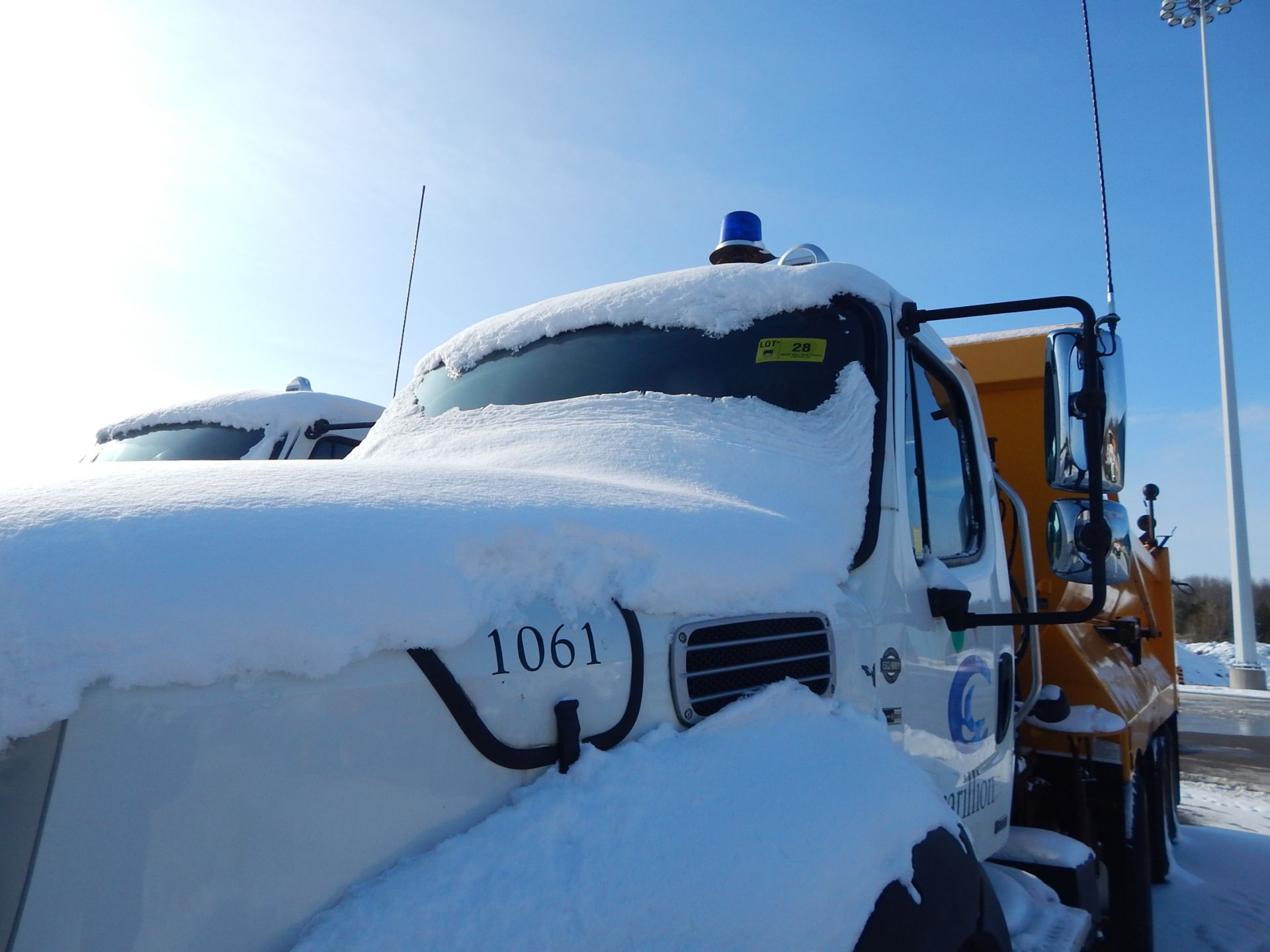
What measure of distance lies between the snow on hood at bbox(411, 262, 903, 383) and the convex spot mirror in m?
0.43

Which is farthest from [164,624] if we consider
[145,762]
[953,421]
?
[953,421]

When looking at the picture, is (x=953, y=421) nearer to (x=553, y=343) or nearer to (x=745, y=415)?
(x=745, y=415)

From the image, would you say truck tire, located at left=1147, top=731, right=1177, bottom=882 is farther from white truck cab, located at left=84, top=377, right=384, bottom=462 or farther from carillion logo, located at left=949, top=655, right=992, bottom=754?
white truck cab, located at left=84, top=377, right=384, bottom=462

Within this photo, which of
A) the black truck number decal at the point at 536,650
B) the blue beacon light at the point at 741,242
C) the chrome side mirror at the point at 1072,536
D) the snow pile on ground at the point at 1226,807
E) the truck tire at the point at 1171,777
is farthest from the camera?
the snow pile on ground at the point at 1226,807

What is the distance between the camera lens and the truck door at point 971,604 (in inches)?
87.8

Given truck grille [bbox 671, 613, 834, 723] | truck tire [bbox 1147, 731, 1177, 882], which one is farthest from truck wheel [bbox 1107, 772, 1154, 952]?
truck grille [bbox 671, 613, 834, 723]

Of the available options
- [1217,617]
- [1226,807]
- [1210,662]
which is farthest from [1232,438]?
[1217,617]

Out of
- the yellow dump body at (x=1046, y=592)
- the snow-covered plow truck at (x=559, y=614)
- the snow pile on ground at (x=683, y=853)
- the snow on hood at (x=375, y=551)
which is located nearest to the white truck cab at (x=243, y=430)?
the snow-covered plow truck at (x=559, y=614)

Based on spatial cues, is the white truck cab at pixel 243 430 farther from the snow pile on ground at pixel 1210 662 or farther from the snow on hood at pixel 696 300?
the snow pile on ground at pixel 1210 662

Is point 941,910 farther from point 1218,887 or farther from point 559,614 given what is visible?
point 1218,887

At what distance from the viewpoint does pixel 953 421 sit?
2.87 meters

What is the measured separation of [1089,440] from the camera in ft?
7.07

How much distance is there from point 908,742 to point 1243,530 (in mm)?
20238

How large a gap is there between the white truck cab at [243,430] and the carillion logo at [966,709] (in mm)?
4189
